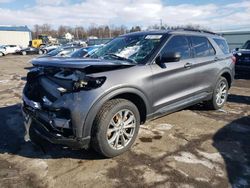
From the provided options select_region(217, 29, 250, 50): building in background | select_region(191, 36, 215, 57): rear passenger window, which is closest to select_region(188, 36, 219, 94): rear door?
select_region(191, 36, 215, 57): rear passenger window

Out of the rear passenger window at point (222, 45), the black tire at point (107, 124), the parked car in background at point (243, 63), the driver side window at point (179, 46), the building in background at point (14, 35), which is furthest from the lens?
the building in background at point (14, 35)

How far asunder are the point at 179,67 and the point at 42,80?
91.6 inches

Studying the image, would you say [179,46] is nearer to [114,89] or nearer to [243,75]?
[114,89]

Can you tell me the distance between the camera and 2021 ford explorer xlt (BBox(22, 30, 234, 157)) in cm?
364

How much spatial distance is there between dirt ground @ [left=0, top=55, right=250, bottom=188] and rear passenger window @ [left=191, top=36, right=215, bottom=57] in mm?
1384

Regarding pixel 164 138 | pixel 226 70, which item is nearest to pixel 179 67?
pixel 164 138

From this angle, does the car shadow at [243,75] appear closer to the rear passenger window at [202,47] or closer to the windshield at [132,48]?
the rear passenger window at [202,47]

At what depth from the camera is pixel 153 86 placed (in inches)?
175


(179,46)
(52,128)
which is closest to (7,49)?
(179,46)

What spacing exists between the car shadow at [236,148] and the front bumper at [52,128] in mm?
1954

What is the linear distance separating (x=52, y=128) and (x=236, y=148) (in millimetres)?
2820

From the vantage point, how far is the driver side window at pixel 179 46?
486 cm

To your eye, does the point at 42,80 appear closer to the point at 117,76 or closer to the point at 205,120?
the point at 117,76

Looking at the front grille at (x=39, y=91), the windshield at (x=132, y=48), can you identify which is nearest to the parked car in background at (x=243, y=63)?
the windshield at (x=132, y=48)
